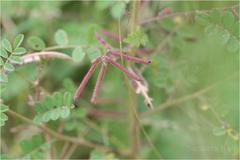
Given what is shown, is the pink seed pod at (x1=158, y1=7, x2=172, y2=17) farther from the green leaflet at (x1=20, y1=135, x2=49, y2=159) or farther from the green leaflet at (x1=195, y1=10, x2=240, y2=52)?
the green leaflet at (x1=20, y1=135, x2=49, y2=159)

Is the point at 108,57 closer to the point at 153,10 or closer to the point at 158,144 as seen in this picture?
the point at 153,10

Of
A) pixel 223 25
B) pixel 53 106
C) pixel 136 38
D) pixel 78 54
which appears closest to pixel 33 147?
pixel 53 106

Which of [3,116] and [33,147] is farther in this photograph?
[33,147]

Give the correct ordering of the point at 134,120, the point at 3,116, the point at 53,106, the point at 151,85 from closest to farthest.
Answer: the point at 3,116 → the point at 53,106 → the point at 134,120 → the point at 151,85

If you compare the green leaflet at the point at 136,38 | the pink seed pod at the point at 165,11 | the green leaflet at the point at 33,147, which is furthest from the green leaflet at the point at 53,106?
the pink seed pod at the point at 165,11

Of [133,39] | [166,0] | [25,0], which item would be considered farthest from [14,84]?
[133,39]

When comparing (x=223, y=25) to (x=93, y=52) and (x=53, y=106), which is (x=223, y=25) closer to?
(x=93, y=52)
